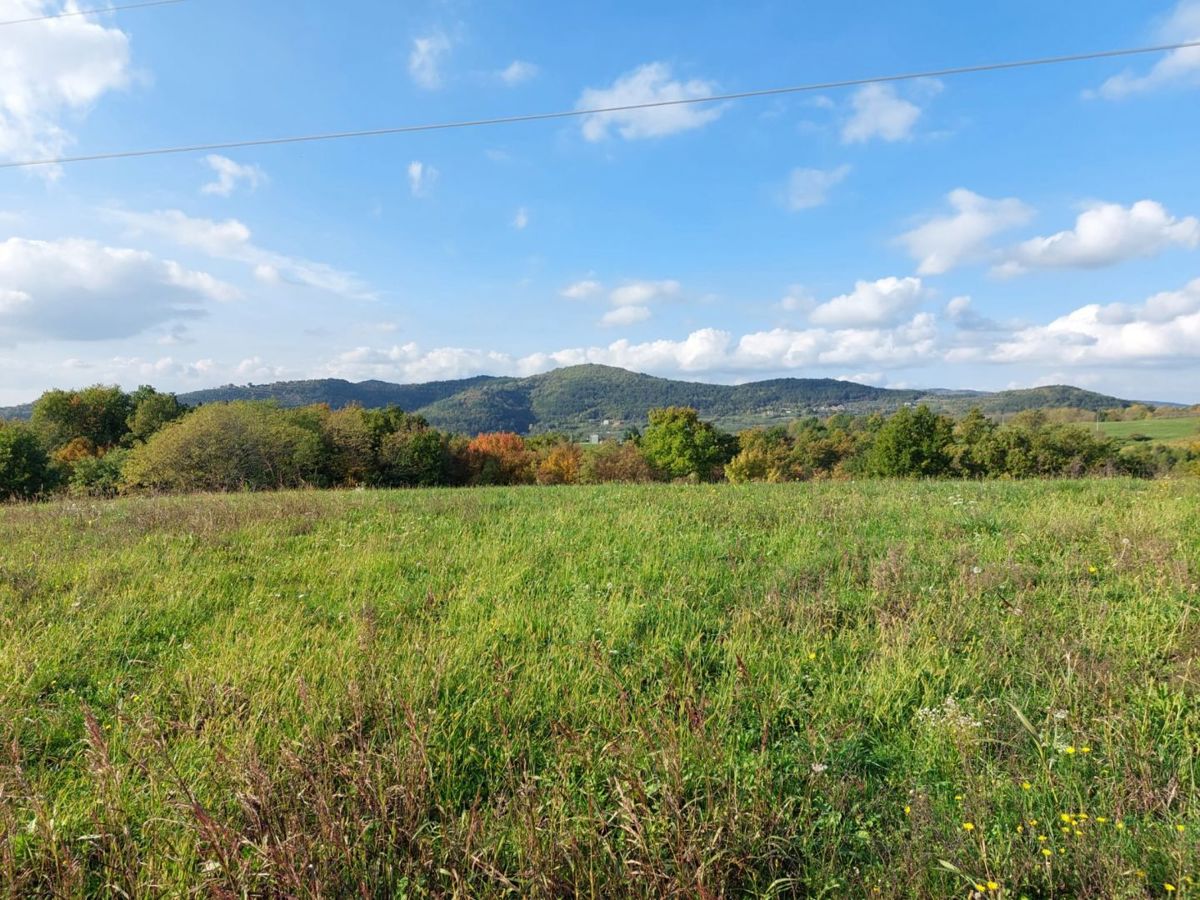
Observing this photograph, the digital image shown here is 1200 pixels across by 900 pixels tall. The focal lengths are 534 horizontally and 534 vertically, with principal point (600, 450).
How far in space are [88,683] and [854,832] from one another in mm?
4719

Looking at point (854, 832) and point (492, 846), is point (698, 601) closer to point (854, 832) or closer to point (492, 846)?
point (854, 832)

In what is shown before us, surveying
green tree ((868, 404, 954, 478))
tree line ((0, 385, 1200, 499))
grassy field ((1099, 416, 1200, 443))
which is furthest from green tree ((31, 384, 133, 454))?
grassy field ((1099, 416, 1200, 443))

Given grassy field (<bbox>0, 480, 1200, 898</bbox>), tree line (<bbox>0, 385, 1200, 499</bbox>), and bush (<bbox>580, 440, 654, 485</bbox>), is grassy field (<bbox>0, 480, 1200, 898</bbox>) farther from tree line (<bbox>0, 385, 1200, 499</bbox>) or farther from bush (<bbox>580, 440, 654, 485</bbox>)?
bush (<bbox>580, 440, 654, 485</bbox>)

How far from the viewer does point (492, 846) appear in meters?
2.19

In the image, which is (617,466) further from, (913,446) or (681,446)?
(913,446)

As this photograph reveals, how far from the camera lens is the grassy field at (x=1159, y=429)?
218 feet

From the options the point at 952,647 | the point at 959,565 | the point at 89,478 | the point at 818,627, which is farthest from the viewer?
the point at 89,478

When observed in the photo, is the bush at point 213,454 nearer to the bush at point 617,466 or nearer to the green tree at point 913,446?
the bush at point 617,466

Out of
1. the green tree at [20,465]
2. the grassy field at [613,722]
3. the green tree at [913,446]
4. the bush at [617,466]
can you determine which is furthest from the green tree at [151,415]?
the green tree at [913,446]

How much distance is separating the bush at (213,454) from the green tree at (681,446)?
33.0 meters

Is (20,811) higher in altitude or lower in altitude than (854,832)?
higher

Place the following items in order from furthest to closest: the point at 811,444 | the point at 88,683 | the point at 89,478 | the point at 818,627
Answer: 1. the point at 811,444
2. the point at 89,478
3. the point at 818,627
4. the point at 88,683

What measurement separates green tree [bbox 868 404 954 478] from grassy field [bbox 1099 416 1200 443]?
115 feet

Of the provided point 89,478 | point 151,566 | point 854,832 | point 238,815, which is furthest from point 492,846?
point 89,478
